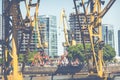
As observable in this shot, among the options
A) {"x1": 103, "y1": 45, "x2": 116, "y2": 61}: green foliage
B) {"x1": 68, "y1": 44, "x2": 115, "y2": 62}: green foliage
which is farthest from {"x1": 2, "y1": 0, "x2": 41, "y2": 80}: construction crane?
{"x1": 103, "y1": 45, "x2": 116, "y2": 61}: green foliage

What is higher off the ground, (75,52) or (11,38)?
(11,38)

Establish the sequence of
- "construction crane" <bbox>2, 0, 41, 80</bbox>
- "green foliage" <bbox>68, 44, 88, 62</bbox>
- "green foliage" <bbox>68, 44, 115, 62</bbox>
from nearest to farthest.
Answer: "construction crane" <bbox>2, 0, 41, 80</bbox> → "green foliage" <bbox>68, 44, 115, 62</bbox> → "green foliage" <bbox>68, 44, 88, 62</bbox>

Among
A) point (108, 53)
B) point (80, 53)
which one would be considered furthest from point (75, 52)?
point (108, 53)

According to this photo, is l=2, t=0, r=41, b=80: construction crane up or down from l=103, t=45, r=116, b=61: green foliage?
up

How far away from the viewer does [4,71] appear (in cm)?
4975

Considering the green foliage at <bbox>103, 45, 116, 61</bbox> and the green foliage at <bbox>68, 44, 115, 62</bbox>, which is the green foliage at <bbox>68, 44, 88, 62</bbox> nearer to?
the green foliage at <bbox>68, 44, 115, 62</bbox>

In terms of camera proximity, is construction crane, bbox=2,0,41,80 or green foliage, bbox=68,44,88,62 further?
green foliage, bbox=68,44,88,62

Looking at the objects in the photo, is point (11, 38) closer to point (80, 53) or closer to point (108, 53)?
point (80, 53)

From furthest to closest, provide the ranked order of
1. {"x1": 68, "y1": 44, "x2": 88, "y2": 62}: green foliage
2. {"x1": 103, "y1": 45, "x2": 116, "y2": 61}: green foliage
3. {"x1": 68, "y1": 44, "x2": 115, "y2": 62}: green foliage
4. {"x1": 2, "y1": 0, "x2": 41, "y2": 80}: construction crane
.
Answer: {"x1": 68, "y1": 44, "x2": 88, "y2": 62}: green foliage, {"x1": 103, "y1": 45, "x2": 116, "y2": 61}: green foliage, {"x1": 68, "y1": 44, "x2": 115, "y2": 62}: green foliage, {"x1": 2, "y1": 0, "x2": 41, "y2": 80}: construction crane

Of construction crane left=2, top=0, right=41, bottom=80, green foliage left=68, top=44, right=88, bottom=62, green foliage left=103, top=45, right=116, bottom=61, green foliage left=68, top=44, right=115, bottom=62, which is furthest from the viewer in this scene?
green foliage left=68, top=44, right=88, bottom=62

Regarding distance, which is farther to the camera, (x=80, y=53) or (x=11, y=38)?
(x=80, y=53)

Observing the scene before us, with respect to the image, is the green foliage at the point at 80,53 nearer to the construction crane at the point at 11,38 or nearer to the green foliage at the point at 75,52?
the green foliage at the point at 75,52

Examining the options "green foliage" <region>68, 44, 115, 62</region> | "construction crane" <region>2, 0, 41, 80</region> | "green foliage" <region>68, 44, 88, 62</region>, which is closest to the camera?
"construction crane" <region>2, 0, 41, 80</region>

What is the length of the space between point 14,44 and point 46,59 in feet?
338
